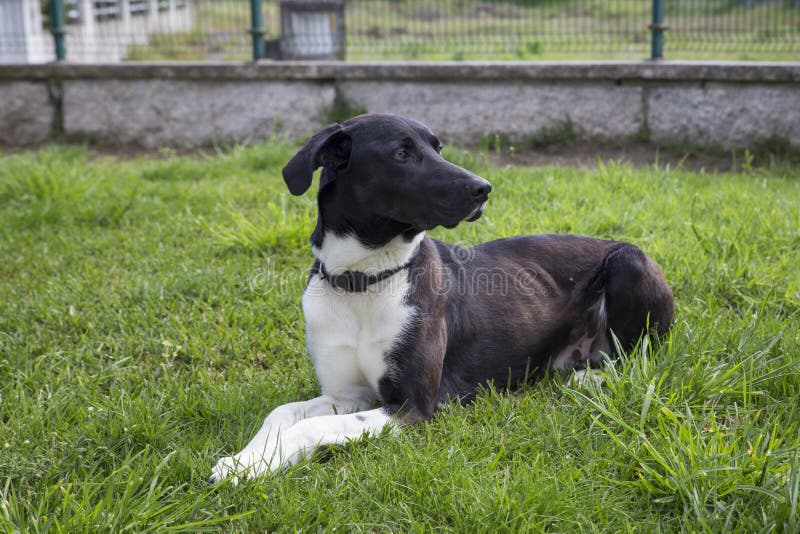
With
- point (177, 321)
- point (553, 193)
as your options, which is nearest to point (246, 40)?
point (553, 193)

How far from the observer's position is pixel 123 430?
8.87 feet

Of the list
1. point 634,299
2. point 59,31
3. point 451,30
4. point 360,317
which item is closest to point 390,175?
point 360,317

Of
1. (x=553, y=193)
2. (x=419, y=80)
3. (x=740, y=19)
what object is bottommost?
(x=553, y=193)

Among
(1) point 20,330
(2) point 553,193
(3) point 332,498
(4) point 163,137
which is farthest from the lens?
(4) point 163,137

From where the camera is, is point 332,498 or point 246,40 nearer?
point 332,498

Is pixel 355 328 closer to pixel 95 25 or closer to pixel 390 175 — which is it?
pixel 390 175

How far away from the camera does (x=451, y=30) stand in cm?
788

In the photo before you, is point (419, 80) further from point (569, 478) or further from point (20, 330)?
point (569, 478)

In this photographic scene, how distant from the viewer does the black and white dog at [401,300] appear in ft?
8.87

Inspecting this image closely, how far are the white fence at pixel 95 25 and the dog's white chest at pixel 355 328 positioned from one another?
6495 mm

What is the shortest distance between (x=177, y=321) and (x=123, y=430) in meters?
1.12

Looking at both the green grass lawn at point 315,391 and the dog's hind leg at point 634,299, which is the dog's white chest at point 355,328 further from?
the dog's hind leg at point 634,299

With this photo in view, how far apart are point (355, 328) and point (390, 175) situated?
1.82ft

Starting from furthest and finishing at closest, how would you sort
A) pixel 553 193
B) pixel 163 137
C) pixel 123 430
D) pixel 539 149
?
pixel 163 137, pixel 539 149, pixel 553 193, pixel 123 430
